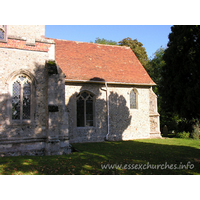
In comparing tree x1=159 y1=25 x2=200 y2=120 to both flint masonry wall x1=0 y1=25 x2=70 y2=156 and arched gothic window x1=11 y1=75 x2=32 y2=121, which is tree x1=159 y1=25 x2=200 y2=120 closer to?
flint masonry wall x1=0 y1=25 x2=70 y2=156

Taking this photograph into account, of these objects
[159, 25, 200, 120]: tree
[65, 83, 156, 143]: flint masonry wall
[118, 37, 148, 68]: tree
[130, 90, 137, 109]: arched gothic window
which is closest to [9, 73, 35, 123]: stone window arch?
[65, 83, 156, 143]: flint masonry wall

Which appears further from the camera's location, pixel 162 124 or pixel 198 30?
pixel 162 124

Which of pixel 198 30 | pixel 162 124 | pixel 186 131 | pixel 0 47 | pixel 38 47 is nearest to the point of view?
pixel 0 47

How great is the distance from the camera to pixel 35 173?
5.92 m

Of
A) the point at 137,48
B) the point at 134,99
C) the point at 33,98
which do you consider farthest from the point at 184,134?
the point at 137,48

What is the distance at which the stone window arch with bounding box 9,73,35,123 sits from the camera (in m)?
9.09

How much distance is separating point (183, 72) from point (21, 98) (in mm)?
12135

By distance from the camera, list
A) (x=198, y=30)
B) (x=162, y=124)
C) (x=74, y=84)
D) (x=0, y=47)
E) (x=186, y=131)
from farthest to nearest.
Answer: (x=162, y=124) → (x=186, y=131) → (x=74, y=84) → (x=198, y=30) → (x=0, y=47)

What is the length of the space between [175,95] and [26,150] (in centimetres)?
1223

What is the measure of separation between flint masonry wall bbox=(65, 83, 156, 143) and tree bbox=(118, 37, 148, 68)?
14.7 meters

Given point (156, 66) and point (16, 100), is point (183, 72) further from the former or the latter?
point (156, 66)

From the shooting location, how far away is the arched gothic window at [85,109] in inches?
567
